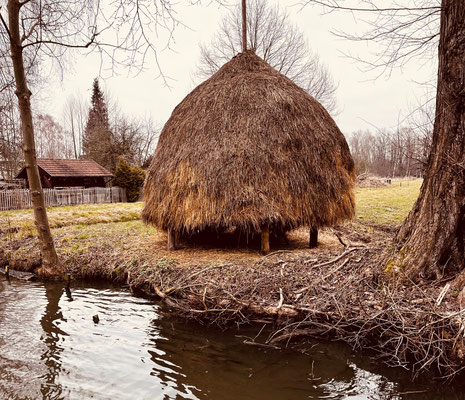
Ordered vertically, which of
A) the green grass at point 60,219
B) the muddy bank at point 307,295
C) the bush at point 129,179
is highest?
the bush at point 129,179

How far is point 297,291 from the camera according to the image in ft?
17.7

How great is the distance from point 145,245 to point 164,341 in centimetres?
420

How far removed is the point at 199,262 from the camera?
709 centimetres

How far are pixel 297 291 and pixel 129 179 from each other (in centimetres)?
2165

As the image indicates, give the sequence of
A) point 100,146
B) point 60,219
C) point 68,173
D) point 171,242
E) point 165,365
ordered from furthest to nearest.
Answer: point 100,146 → point 68,173 → point 60,219 → point 171,242 → point 165,365

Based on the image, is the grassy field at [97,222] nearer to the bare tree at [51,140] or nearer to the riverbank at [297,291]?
the riverbank at [297,291]

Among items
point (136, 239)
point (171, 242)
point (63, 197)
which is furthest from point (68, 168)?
point (171, 242)

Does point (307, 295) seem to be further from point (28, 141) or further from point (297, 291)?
point (28, 141)

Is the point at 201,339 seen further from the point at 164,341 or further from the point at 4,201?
the point at 4,201

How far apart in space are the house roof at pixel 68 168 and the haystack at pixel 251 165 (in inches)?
739

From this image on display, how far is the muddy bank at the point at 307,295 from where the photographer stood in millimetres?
4047

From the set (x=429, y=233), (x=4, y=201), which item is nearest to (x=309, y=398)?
(x=429, y=233)

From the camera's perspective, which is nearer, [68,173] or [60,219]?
[60,219]

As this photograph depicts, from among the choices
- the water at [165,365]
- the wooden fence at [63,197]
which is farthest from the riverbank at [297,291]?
the wooden fence at [63,197]
